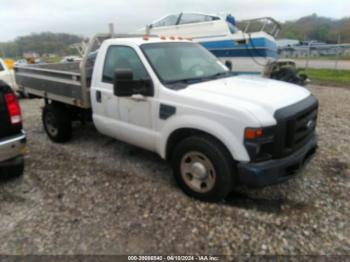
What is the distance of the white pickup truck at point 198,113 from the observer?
9.46 ft

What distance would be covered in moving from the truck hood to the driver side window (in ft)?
Answer: 2.64

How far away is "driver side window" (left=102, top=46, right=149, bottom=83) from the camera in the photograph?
3.81 meters

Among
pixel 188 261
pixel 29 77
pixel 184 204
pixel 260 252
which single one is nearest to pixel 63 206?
pixel 184 204

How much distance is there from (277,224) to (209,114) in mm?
1337

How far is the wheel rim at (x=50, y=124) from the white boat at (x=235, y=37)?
3.20 m

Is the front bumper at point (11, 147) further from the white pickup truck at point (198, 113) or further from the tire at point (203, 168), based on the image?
the tire at point (203, 168)

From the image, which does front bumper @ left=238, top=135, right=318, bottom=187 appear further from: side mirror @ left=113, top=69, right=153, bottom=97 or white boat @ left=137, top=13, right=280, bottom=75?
white boat @ left=137, top=13, right=280, bottom=75

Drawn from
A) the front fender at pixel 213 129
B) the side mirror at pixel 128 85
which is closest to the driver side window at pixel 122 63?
the side mirror at pixel 128 85

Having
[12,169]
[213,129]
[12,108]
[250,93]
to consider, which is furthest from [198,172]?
[12,169]

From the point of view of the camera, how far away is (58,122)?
533 centimetres

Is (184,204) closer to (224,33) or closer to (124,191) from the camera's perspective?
(124,191)

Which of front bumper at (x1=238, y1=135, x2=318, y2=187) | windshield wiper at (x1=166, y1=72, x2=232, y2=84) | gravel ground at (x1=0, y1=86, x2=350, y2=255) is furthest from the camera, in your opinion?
windshield wiper at (x1=166, y1=72, x2=232, y2=84)

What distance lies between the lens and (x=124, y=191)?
3686 mm

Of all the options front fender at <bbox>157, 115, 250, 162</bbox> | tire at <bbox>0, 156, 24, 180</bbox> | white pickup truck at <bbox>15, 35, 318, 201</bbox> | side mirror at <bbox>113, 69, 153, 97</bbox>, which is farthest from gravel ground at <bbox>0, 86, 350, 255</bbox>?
side mirror at <bbox>113, 69, 153, 97</bbox>
